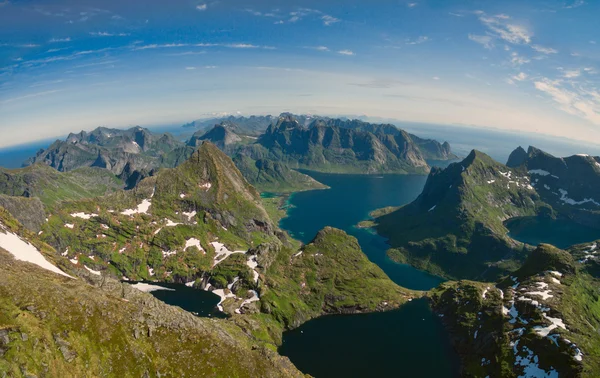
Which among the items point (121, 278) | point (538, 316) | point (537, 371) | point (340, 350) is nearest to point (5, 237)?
point (121, 278)

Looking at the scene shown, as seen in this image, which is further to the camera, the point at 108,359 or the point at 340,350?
the point at 340,350

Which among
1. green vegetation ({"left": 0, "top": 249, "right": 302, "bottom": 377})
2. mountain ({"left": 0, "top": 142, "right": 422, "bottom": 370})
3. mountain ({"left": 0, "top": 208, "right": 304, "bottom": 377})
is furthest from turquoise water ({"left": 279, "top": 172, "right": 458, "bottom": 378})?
green vegetation ({"left": 0, "top": 249, "right": 302, "bottom": 377})

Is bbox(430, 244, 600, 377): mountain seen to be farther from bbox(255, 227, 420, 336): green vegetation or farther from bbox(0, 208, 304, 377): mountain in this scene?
bbox(0, 208, 304, 377): mountain

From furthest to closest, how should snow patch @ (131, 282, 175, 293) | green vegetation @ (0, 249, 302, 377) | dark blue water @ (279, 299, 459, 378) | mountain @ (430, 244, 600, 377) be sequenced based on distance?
snow patch @ (131, 282, 175, 293) → dark blue water @ (279, 299, 459, 378) → mountain @ (430, 244, 600, 377) → green vegetation @ (0, 249, 302, 377)

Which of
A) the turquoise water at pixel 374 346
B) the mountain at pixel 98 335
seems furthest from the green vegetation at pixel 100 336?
the turquoise water at pixel 374 346

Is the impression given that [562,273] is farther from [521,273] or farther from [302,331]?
[302,331]

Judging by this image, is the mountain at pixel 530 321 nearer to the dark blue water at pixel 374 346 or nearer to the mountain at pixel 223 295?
the dark blue water at pixel 374 346

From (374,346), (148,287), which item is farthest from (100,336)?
(148,287)
